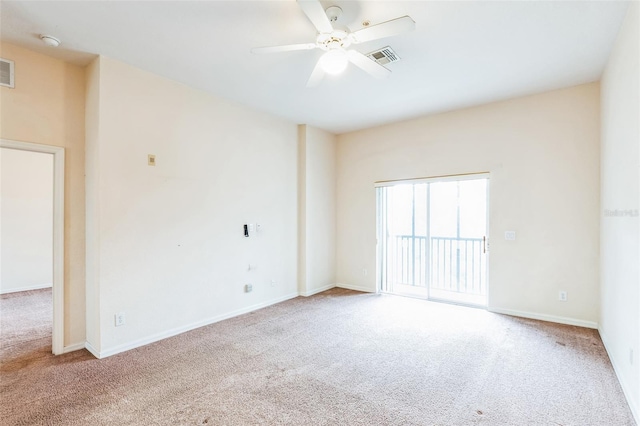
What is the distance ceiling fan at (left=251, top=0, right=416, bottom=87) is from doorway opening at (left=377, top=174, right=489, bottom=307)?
2.73 meters

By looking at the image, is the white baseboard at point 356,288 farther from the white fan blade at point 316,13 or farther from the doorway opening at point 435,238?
the white fan blade at point 316,13

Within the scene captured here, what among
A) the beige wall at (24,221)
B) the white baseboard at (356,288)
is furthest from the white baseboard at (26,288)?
the white baseboard at (356,288)

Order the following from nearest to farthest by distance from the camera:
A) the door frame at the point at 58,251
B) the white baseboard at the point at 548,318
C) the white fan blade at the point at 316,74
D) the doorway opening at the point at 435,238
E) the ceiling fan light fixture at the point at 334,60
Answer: the ceiling fan light fixture at the point at 334,60, the white fan blade at the point at 316,74, the door frame at the point at 58,251, the white baseboard at the point at 548,318, the doorway opening at the point at 435,238

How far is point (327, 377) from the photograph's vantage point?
Result: 2.56 m

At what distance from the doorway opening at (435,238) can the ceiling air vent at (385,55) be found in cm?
224

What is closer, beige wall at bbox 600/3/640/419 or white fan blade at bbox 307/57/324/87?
beige wall at bbox 600/3/640/419

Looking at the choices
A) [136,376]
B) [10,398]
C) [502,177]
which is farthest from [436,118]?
[10,398]

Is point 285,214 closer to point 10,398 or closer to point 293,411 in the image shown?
point 293,411

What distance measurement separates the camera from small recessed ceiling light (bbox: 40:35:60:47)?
8.55 feet

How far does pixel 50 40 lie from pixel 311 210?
3.71 metres

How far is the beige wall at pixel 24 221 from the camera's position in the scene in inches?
207

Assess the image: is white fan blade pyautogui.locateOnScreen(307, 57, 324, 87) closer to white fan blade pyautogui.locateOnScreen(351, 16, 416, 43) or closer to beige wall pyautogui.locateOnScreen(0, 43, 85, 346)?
white fan blade pyautogui.locateOnScreen(351, 16, 416, 43)

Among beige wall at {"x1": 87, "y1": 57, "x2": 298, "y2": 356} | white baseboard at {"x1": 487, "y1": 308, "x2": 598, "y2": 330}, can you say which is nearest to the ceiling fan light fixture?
beige wall at {"x1": 87, "y1": 57, "x2": 298, "y2": 356}

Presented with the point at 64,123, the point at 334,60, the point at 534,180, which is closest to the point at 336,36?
the point at 334,60
